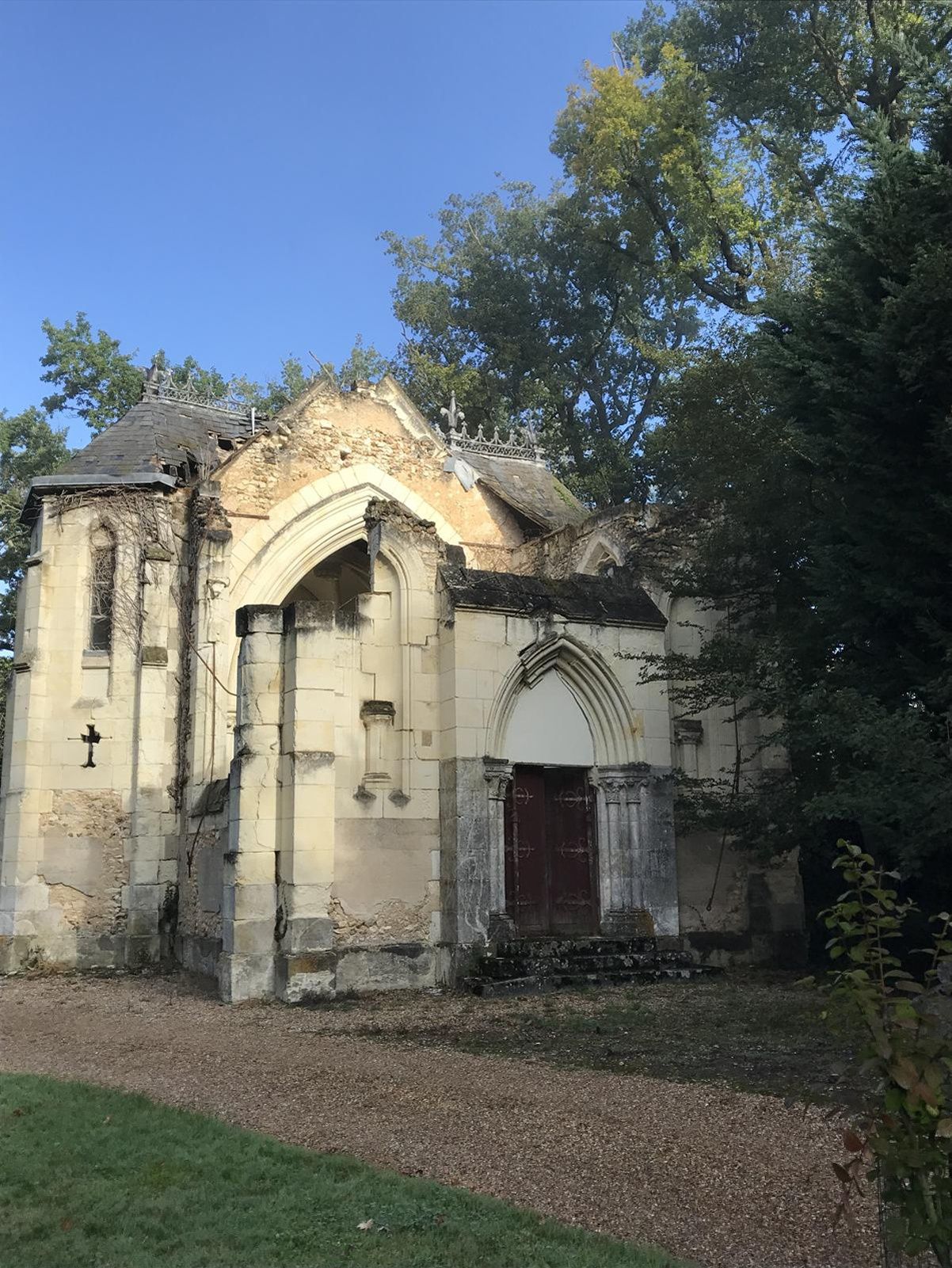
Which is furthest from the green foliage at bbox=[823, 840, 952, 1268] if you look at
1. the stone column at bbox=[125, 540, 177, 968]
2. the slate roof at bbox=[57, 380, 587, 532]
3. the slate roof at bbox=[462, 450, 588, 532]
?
the slate roof at bbox=[462, 450, 588, 532]

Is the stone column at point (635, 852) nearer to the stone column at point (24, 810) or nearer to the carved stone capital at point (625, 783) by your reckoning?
the carved stone capital at point (625, 783)

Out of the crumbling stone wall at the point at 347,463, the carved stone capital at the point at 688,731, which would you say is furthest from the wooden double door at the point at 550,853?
the crumbling stone wall at the point at 347,463

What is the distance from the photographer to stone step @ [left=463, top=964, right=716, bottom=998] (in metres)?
10.8

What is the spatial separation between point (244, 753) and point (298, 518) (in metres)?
6.10

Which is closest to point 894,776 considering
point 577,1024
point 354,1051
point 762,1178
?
point 577,1024

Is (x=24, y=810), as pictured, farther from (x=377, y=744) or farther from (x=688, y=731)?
(x=688, y=731)

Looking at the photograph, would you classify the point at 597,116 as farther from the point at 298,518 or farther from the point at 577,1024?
the point at 577,1024

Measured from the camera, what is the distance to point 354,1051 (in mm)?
7969

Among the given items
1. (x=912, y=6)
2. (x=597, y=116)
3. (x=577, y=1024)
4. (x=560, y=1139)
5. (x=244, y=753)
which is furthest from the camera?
(x=597, y=116)

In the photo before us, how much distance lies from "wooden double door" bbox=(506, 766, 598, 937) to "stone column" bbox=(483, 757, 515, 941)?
13.3 inches

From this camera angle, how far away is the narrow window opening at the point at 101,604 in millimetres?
15891

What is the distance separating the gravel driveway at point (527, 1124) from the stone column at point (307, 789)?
4.90 feet

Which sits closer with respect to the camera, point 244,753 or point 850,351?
point 850,351

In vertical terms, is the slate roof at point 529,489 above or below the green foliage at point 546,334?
below
